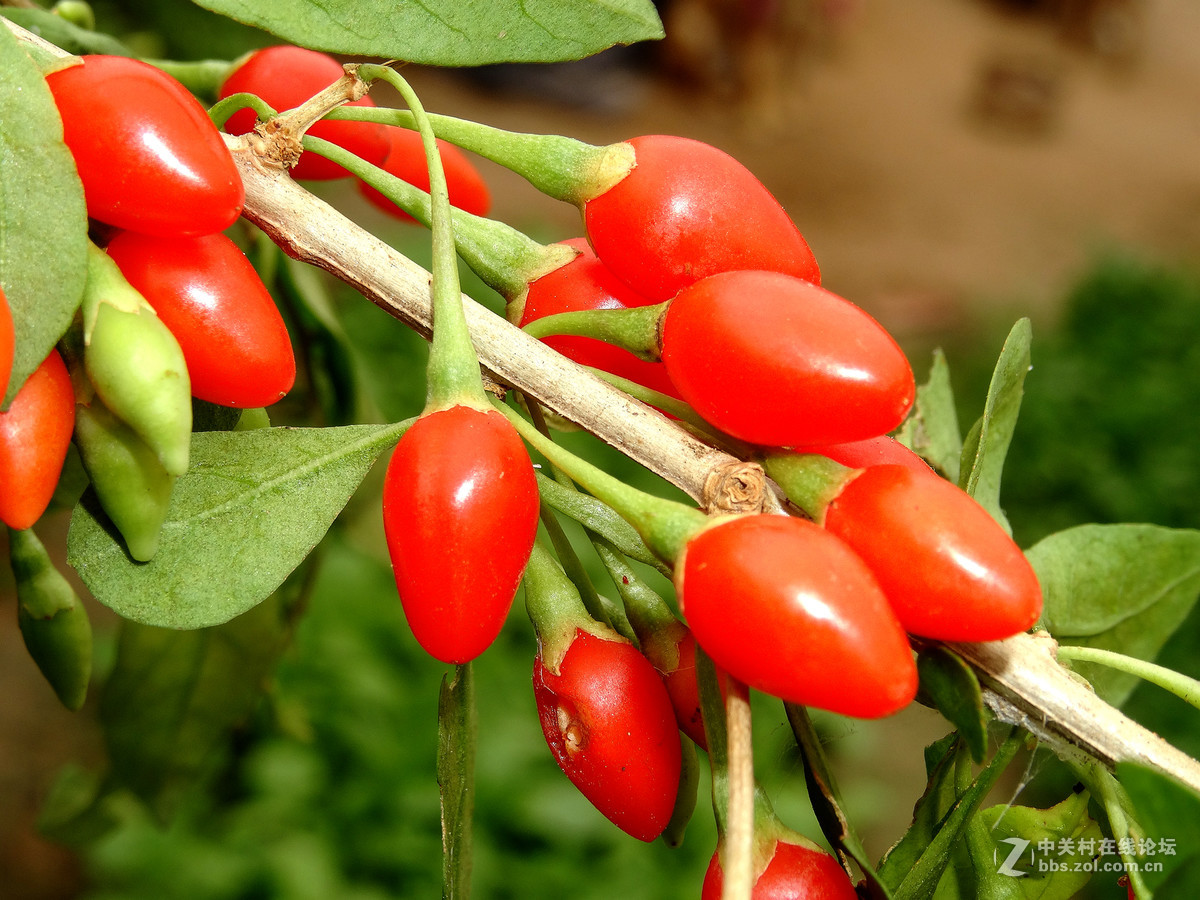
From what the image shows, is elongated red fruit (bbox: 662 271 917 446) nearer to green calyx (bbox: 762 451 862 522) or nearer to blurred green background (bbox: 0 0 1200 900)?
green calyx (bbox: 762 451 862 522)

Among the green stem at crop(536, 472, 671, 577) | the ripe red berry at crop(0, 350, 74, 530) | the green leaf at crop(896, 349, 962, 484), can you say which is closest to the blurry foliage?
the green leaf at crop(896, 349, 962, 484)

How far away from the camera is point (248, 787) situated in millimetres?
2416

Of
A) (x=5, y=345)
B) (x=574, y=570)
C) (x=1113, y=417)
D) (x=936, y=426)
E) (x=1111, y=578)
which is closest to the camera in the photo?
(x=5, y=345)

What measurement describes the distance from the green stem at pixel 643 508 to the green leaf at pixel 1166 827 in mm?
219

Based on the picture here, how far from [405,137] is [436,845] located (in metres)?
1.86

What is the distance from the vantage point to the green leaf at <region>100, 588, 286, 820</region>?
97 centimetres

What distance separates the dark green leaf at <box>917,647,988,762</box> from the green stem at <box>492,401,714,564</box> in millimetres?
124

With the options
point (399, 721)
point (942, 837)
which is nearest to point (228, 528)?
point (942, 837)

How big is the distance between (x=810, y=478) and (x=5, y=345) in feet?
1.14

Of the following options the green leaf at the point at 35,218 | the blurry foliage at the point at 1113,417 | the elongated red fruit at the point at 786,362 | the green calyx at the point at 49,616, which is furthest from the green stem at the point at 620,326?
the blurry foliage at the point at 1113,417

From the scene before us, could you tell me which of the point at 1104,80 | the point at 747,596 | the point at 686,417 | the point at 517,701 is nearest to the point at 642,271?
the point at 686,417

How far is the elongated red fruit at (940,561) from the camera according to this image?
0.46m

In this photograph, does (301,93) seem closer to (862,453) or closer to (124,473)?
(124,473)

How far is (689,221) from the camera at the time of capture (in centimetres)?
54
